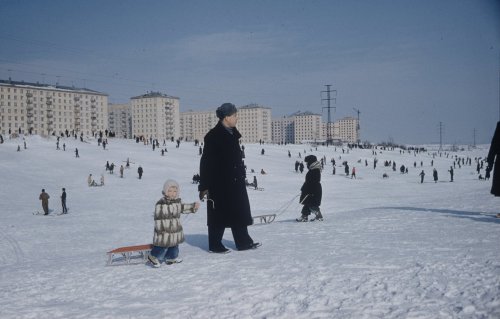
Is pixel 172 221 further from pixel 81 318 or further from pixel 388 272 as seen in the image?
pixel 388 272

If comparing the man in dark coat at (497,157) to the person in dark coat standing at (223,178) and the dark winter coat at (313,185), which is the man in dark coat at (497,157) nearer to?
the dark winter coat at (313,185)

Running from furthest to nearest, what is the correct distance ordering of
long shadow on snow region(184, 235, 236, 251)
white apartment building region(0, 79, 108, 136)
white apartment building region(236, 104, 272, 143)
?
white apartment building region(236, 104, 272, 143) → white apartment building region(0, 79, 108, 136) → long shadow on snow region(184, 235, 236, 251)

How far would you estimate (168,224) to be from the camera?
5.59 metres

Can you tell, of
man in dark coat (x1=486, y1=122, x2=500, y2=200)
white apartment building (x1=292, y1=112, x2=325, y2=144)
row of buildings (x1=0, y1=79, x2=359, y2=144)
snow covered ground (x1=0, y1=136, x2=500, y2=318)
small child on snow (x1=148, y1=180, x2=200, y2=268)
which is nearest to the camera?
snow covered ground (x1=0, y1=136, x2=500, y2=318)

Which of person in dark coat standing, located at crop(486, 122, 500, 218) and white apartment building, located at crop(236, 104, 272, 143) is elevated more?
white apartment building, located at crop(236, 104, 272, 143)

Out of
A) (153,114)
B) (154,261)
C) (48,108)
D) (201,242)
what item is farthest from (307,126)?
(154,261)

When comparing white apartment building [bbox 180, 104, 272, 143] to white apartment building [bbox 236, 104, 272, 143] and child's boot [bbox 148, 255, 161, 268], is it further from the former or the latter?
child's boot [bbox 148, 255, 161, 268]

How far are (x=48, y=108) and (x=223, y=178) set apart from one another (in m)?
124

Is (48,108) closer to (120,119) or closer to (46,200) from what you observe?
(120,119)

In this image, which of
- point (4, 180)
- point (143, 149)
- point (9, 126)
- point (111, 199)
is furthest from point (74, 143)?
point (9, 126)

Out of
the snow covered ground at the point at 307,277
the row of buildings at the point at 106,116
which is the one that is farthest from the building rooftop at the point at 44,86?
the snow covered ground at the point at 307,277

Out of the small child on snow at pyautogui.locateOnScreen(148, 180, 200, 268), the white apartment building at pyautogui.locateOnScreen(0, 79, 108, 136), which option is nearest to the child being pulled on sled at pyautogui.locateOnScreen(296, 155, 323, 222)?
the small child on snow at pyautogui.locateOnScreen(148, 180, 200, 268)

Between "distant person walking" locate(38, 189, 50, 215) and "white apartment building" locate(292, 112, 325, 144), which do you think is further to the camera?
"white apartment building" locate(292, 112, 325, 144)

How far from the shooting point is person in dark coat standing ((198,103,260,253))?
227 inches
